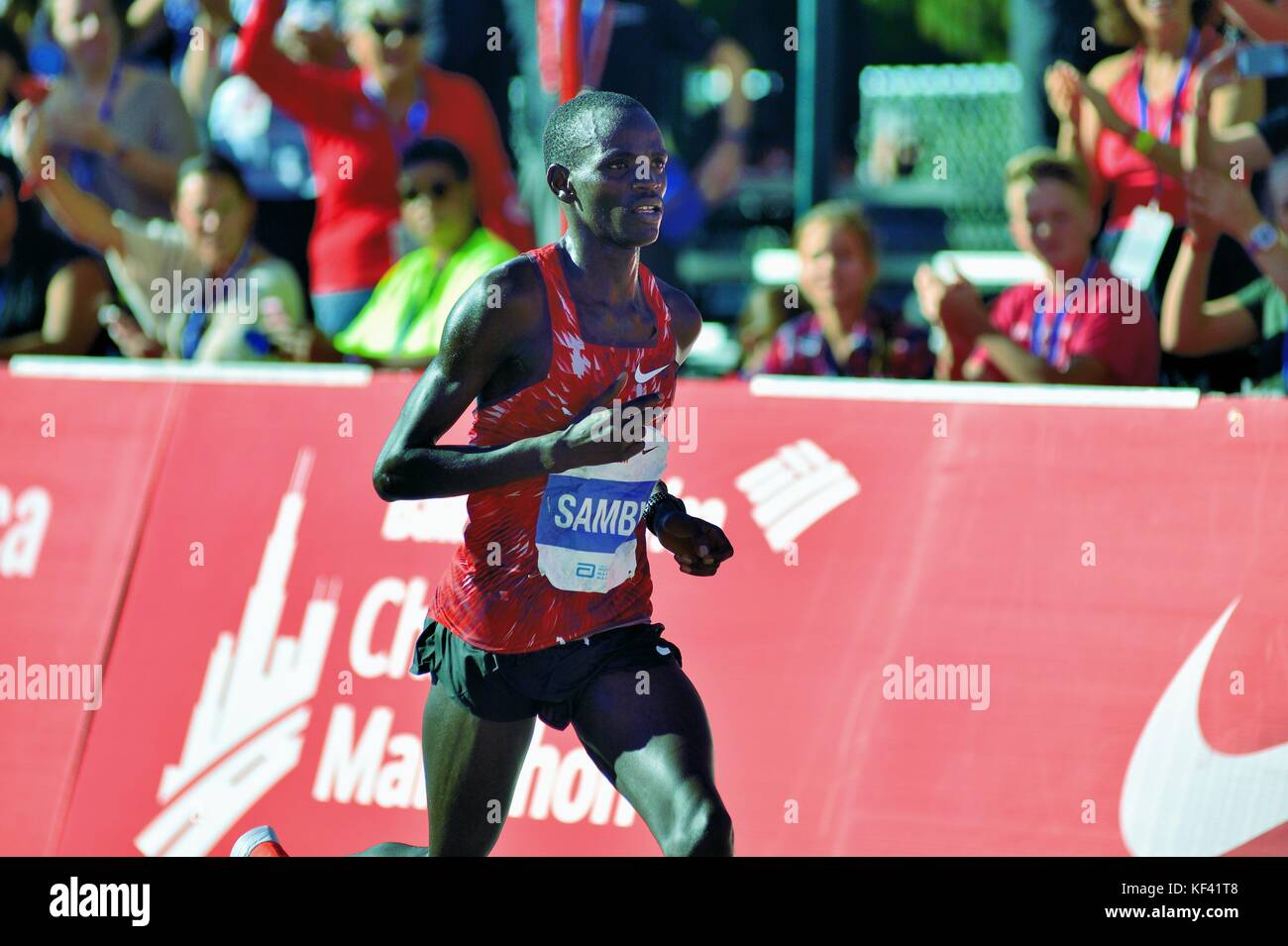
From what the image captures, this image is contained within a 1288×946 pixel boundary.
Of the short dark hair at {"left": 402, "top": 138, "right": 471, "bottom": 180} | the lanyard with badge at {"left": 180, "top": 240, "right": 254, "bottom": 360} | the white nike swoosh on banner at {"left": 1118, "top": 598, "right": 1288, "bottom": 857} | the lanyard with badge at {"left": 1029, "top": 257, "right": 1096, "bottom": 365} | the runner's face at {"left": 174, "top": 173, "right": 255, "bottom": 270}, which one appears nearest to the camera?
the white nike swoosh on banner at {"left": 1118, "top": 598, "right": 1288, "bottom": 857}

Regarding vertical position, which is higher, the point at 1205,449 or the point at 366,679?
the point at 1205,449

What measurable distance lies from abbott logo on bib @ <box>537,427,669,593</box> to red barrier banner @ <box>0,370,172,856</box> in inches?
93.0

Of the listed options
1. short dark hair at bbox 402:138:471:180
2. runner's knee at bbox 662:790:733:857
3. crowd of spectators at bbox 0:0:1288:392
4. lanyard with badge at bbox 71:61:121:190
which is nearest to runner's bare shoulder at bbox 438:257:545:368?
runner's knee at bbox 662:790:733:857

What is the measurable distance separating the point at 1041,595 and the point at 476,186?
11.0ft

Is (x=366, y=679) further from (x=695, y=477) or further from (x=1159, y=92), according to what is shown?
(x=1159, y=92)

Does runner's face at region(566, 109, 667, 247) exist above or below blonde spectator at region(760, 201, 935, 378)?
above

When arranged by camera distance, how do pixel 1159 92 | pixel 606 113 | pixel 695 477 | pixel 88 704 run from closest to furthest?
pixel 606 113 < pixel 695 477 < pixel 88 704 < pixel 1159 92

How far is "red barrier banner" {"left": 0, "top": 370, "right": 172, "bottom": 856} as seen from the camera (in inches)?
206

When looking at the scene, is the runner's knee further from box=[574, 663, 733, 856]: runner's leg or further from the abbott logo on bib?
the abbott logo on bib

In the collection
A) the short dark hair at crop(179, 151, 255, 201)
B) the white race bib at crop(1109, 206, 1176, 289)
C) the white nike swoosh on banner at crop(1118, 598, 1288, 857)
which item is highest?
the short dark hair at crop(179, 151, 255, 201)

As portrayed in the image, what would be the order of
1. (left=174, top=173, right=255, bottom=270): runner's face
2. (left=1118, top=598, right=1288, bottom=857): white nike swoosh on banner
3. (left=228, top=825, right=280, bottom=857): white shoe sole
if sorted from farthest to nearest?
1. (left=174, top=173, right=255, bottom=270): runner's face
2. (left=228, top=825, right=280, bottom=857): white shoe sole
3. (left=1118, top=598, right=1288, bottom=857): white nike swoosh on banner
